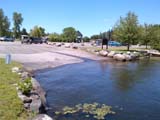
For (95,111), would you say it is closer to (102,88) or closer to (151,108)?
(151,108)

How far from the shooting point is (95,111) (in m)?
12.9

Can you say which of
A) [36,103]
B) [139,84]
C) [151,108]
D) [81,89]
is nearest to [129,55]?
[139,84]

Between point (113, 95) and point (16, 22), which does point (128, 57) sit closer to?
point (113, 95)

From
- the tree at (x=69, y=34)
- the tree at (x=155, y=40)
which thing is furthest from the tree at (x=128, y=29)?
the tree at (x=69, y=34)

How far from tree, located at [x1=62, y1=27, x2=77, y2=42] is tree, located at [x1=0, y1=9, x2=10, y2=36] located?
1015 inches

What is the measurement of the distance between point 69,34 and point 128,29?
6941 centimetres

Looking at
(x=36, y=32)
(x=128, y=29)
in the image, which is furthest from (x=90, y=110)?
(x=36, y=32)

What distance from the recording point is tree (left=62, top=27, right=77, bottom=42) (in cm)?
12043

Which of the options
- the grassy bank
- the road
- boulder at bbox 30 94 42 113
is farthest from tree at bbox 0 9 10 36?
boulder at bbox 30 94 42 113

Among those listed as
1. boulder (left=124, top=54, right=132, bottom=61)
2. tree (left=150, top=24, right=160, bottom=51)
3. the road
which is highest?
tree (left=150, top=24, right=160, bottom=51)

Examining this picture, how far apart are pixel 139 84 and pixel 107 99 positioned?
6524mm

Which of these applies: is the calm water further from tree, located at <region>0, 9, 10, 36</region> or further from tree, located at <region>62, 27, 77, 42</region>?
tree, located at <region>0, 9, 10, 36</region>

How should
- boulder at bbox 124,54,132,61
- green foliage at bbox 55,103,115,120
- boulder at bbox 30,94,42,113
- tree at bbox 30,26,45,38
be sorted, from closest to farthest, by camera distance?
boulder at bbox 30,94,42,113, green foliage at bbox 55,103,115,120, boulder at bbox 124,54,132,61, tree at bbox 30,26,45,38

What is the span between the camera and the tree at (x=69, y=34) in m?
120
